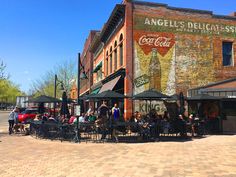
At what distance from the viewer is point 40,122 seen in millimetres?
16516

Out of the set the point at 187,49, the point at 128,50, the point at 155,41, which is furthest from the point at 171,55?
the point at 128,50

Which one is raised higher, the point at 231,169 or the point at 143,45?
the point at 143,45

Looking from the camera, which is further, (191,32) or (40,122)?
(191,32)

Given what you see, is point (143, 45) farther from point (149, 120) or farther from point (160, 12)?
point (149, 120)

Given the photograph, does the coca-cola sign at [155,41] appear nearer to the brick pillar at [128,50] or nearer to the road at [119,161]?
the brick pillar at [128,50]

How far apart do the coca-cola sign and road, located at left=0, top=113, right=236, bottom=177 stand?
10012 millimetres

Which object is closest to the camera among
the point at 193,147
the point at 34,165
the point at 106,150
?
the point at 34,165

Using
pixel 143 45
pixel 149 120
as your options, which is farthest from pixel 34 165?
pixel 143 45

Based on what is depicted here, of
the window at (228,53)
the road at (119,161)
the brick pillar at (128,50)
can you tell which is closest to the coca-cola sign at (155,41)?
the brick pillar at (128,50)

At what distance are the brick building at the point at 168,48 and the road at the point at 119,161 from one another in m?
9.00

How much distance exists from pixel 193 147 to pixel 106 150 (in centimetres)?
363

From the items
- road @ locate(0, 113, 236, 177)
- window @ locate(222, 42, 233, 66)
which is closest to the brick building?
window @ locate(222, 42, 233, 66)

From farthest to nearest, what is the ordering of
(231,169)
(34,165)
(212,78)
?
1. (212,78)
2. (34,165)
3. (231,169)

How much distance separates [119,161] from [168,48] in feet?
44.5
